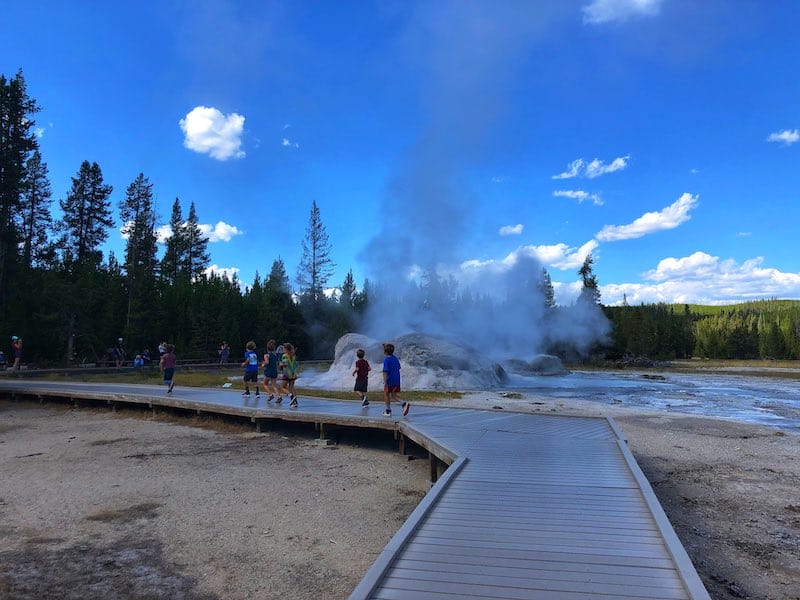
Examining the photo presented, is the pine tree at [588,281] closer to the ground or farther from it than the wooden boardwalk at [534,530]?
farther from it

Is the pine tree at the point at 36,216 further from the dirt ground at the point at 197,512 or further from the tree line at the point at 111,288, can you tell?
the dirt ground at the point at 197,512

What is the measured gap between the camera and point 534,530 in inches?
221

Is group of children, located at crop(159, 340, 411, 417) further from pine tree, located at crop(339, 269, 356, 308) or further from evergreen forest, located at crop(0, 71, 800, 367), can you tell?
pine tree, located at crop(339, 269, 356, 308)

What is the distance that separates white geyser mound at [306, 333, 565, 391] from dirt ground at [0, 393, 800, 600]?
14012 mm

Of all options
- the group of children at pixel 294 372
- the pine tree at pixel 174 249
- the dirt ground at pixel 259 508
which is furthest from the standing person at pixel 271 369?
the pine tree at pixel 174 249

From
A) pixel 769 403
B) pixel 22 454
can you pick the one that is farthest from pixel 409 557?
pixel 769 403

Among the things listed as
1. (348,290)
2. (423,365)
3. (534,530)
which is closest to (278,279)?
(348,290)

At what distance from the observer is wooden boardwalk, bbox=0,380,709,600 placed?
4344 millimetres

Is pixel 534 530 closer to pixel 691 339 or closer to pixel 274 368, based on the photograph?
pixel 274 368

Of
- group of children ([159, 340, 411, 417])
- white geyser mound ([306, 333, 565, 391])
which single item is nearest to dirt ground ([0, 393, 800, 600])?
group of children ([159, 340, 411, 417])

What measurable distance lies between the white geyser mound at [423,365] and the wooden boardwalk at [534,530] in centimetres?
1849

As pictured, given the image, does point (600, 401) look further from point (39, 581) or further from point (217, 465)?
point (39, 581)

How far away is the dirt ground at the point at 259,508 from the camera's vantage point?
21.2ft

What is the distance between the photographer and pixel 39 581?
6.29 meters
